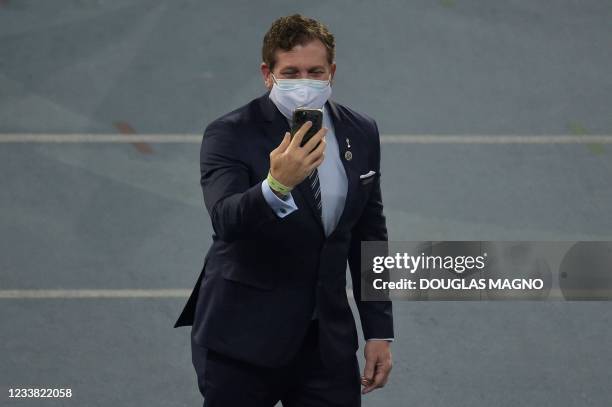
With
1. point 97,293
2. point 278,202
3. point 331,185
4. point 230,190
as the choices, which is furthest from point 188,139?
point 278,202

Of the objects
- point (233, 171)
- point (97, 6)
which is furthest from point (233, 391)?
point (97, 6)

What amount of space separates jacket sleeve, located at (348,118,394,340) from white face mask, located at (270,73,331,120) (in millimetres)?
265

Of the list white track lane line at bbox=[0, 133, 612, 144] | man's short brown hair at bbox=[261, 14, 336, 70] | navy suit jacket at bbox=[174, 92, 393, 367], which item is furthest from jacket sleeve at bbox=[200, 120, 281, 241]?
white track lane line at bbox=[0, 133, 612, 144]

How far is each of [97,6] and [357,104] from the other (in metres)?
1.70

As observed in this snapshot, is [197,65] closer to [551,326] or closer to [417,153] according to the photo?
[417,153]

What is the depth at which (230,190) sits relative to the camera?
3.02m

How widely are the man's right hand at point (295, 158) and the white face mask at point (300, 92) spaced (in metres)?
0.22

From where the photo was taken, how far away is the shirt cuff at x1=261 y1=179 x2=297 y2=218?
2867 millimetres

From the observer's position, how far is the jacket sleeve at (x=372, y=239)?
3.36 metres

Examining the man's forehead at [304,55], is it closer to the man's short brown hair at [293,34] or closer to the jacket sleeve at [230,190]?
the man's short brown hair at [293,34]

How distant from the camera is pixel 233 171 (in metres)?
3.07

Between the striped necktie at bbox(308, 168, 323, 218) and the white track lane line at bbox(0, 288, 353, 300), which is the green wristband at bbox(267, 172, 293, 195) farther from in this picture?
the white track lane line at bbox(0, 288, 353, 300)

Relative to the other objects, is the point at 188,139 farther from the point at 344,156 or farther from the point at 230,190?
the point at 230,190

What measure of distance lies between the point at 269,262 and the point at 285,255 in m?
0.05
